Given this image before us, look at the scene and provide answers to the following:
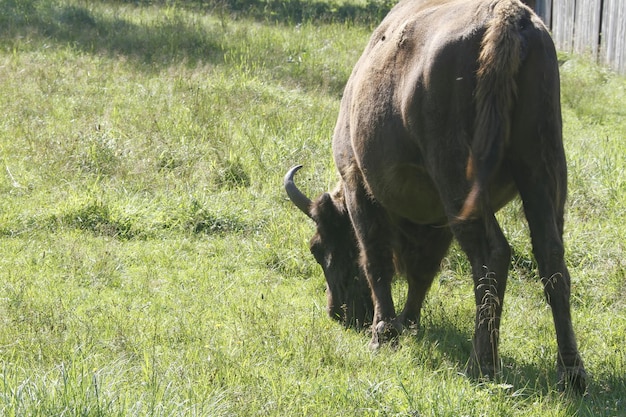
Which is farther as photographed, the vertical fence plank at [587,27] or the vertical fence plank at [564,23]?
the vertical fence plank at [564,23]

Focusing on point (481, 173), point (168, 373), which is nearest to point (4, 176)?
point (168, 373)

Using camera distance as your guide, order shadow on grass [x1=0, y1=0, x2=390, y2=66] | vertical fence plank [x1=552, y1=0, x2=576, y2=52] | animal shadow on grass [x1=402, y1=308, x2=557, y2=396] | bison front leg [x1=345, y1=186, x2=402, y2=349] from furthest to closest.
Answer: vertical fence plank [x1=552, y1=0, x2=576, y2=52] < shadow on grass [x1=0, y1=0, x2=390, y2=66] < bison front leg [x1=345, y1=186, x2=402, y2=349] < animal shadow on grass [x1=402, y1=308, x2=557, y2=396]

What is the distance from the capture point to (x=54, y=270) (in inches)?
301

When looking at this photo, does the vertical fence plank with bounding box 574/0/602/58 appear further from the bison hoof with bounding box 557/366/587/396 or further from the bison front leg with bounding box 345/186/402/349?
the bison hoof with bounding box 557/366/587/396

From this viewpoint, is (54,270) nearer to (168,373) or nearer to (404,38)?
(168,373)

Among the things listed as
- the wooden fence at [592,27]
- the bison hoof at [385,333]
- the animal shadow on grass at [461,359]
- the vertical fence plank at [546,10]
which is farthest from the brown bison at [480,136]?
the vertical fence plank at [546,10]

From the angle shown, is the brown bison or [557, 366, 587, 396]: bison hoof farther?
[557, 366, 587, 396]: bison hoof

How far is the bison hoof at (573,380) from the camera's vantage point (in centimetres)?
528

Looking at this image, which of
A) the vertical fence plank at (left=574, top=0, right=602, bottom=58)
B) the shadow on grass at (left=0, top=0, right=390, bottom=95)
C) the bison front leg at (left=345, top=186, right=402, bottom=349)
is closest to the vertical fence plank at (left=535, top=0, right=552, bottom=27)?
the vertical fence plank at (left=574, top=0, right=602, bottom=58)

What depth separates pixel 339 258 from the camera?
7.29 m

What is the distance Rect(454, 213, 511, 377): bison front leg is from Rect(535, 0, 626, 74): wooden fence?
11.8 meters

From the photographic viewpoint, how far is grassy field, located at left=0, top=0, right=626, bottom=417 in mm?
5156

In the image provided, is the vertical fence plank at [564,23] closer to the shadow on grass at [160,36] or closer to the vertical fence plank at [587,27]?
the vertical fence plank at [587,27]

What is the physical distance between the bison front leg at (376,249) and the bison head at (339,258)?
31cm
